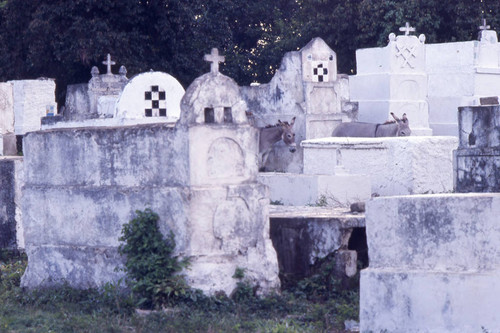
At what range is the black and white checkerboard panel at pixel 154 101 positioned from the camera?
12.9 meters

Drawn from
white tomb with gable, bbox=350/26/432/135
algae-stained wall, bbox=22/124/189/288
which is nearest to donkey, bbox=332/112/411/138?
white tomb with gable, bbox=350/26/432/135

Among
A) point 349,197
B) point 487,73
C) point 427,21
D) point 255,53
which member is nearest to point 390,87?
point 487,73

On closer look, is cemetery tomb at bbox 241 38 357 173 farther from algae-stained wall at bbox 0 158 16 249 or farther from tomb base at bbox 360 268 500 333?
tomb base at bbox 360 268 500 333

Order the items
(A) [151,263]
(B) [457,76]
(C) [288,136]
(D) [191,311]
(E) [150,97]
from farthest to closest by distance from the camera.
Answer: (B) [457,76], (C) [288,136], (E) [150,97], (A) [151,263], (D) [191,311]

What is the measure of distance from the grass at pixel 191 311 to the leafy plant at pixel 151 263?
0.16m

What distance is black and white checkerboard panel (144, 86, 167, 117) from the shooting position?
1295 cm

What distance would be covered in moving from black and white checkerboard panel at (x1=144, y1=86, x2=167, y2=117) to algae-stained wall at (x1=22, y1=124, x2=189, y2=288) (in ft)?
6.35

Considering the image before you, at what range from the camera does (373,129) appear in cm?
2119

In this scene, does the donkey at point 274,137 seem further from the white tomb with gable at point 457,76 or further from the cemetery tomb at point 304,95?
the white tomb with gable at point 457,76

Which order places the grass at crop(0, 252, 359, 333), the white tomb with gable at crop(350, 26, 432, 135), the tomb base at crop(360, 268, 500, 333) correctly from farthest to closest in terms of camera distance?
the white tomb with gable at crop(350, 26, 432, 135), the grass at crop(0, 252, 359, 333), the tomb base at crop(360, 268, 500, 333)

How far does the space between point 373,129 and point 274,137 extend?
2.49 metres

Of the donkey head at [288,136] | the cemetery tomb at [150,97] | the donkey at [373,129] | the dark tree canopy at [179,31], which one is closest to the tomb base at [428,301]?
the cemetery tomb at [150,97]

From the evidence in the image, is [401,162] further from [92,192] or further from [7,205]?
[92,192]

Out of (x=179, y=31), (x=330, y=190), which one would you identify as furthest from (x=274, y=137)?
(x=179, y=31)
